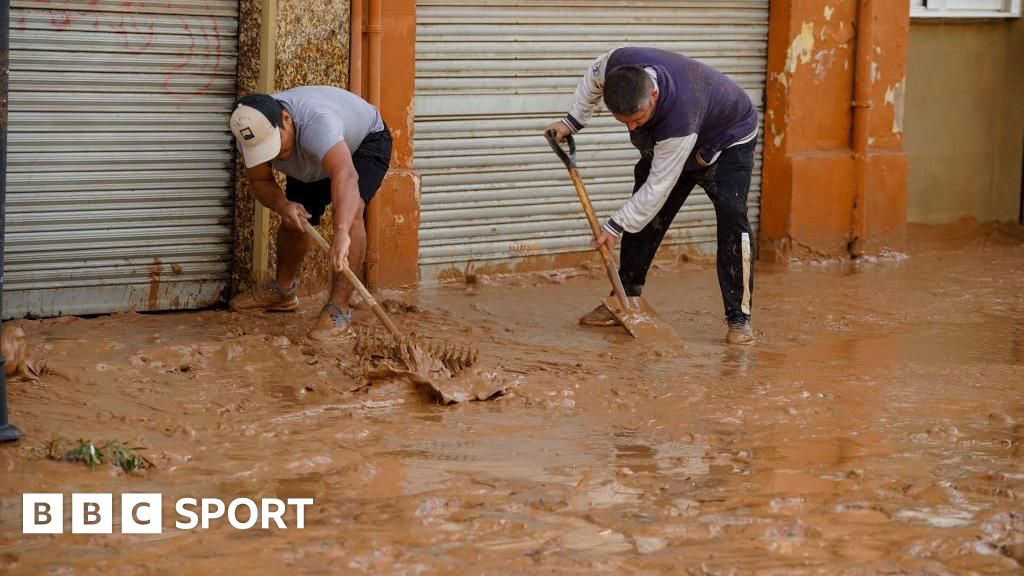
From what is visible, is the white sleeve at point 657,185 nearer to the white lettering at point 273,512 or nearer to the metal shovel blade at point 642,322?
the metal shovel blade at point 642,322

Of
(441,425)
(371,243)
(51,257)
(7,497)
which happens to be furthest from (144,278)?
(7,497)

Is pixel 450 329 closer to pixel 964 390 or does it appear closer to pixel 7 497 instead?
pixel 964 390

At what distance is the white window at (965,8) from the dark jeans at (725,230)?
4.29m

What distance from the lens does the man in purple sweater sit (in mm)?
6914

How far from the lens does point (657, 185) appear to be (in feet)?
23.0

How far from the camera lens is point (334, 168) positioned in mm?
6469

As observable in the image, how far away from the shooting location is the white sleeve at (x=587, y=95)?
289 inches

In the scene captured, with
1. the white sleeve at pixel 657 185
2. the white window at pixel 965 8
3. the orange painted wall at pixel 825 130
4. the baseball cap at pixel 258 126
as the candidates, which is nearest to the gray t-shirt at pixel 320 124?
the baseball cap at pixel 258 126

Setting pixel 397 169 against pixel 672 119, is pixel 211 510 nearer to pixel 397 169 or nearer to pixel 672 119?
pixel 672 119

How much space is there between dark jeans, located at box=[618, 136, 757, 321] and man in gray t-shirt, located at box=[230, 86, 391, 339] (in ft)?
4.84

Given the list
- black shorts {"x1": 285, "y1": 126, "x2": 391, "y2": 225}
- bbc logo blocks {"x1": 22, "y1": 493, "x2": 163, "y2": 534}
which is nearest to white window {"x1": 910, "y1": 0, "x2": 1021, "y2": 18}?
black shorts {"x1": 285, "y1": 126, "x2": 391, "y2": 225}

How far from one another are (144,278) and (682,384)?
3073 mm

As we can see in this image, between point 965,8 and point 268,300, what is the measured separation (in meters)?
6.58

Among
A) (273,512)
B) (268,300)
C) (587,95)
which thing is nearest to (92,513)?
(273,512)
